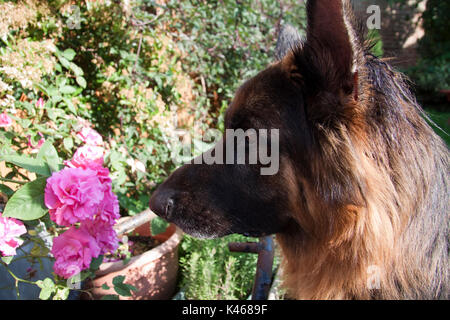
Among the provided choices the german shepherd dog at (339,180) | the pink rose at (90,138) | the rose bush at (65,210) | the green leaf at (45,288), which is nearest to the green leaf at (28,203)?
the rose bush at (65,210)

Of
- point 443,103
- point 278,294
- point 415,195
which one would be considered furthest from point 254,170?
point 443,103

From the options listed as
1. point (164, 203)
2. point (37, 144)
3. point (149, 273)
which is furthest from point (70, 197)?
point (149, 273)

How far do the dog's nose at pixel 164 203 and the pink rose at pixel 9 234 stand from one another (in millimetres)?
647

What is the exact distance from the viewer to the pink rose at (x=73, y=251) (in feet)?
4.74

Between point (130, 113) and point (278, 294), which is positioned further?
point (130, 113)

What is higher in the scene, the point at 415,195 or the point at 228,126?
the point at 228,126

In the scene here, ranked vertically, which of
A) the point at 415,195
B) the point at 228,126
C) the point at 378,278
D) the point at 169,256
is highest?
the point at 228,126

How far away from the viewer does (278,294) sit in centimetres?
276

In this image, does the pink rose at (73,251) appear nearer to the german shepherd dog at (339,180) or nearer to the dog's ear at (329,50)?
the german shepherd dog at (339,180)

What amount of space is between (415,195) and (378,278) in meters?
0.43

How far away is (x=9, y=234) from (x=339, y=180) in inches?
54.1

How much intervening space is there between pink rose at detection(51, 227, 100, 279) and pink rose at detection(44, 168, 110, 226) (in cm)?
12

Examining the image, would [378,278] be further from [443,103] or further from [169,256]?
[443,103]

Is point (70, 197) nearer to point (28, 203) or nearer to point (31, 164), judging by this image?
point (28, 203)
